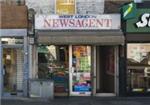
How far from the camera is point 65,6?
22.4 metres

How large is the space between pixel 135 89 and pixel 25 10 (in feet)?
18.3

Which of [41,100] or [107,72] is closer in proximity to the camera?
[41,100]

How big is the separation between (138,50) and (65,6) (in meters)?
3.53

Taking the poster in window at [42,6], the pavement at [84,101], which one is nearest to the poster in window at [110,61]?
the pavement at [84,101]

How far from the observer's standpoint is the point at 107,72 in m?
23.3

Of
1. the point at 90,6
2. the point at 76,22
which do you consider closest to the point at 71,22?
the point at 76,22

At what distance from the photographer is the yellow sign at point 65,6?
2234 centimetres

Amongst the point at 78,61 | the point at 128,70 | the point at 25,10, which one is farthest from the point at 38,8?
the point at 128,70

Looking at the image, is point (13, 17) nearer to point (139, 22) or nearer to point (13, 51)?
point (13, 51)

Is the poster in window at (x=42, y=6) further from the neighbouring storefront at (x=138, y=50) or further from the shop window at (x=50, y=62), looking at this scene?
the neighbouring storefront at (x=138, y=50)

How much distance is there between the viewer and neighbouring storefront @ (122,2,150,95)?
21891mm

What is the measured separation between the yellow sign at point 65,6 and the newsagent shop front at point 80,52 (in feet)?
1.68

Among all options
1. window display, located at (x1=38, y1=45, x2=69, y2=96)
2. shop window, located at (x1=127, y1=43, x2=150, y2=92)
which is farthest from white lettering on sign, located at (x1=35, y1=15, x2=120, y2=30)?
shop window, located at (x1=127, y1=43, x2=150, y2=92)

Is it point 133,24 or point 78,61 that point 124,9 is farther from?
point 78,61
